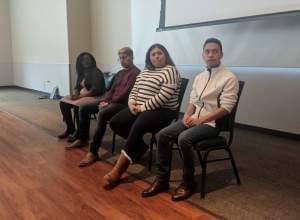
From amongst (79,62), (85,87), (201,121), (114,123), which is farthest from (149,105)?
(79,62)

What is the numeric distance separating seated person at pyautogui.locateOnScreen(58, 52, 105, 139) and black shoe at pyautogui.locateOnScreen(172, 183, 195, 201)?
155 centimetres

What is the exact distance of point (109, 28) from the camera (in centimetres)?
673

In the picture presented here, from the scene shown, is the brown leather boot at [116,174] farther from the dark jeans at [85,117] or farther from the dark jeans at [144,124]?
the dark jeans at [85,117]

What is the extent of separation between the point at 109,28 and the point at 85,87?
10.3ft

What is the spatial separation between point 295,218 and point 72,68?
5.93 meters

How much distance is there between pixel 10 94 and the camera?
27.9ft

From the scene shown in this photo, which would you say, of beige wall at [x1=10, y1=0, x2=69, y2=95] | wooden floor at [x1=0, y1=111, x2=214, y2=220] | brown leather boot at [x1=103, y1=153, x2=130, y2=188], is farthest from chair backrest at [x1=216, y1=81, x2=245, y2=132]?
beige wall at [x1=10, y1=0, x2=69, y2=95]

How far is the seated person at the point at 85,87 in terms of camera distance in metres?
3.74

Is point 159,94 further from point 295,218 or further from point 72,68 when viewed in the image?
point 72,68

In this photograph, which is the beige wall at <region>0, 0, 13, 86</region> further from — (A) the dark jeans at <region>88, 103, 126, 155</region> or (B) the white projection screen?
(A) the dark jeans at <region>88, 103, 126, 155</region>

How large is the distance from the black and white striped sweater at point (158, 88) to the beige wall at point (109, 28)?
3.35 metres

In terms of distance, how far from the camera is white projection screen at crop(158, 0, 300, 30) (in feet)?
11.8

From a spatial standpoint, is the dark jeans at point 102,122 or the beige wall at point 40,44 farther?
the beige wall at point 40,44

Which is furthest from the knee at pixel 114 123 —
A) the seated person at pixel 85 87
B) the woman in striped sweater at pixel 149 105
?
the seated person at pixel 85 87
